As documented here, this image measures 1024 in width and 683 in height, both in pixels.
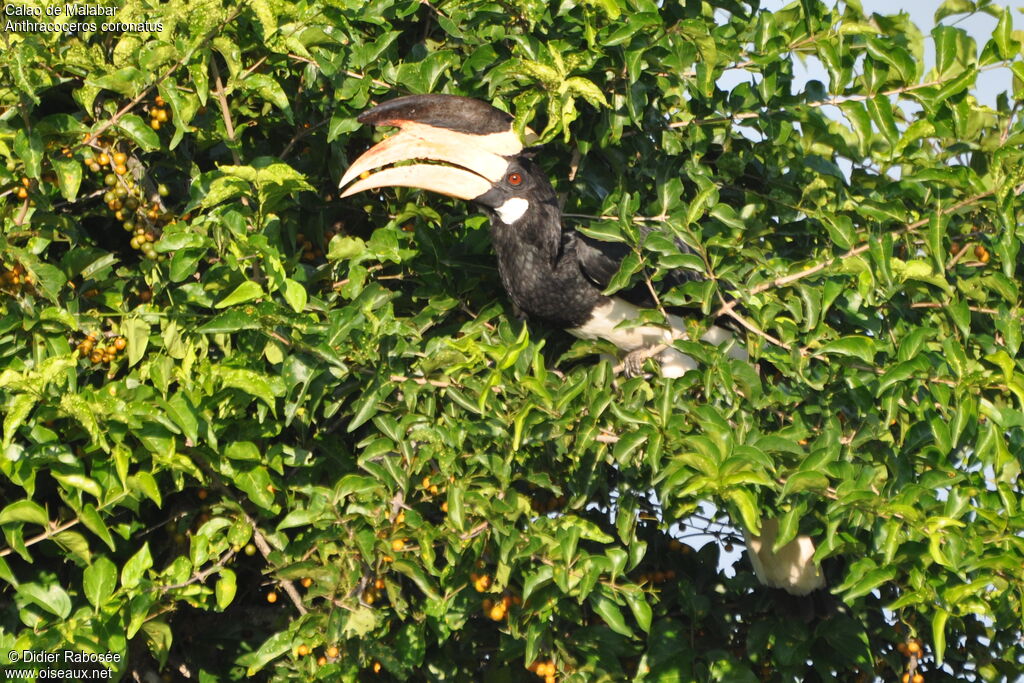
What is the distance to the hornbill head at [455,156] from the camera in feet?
9.62

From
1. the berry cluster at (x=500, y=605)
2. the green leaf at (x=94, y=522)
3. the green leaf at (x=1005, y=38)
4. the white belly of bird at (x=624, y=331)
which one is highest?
the green leaf at (x=1005, y=38)

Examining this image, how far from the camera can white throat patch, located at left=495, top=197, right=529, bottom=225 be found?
326cm

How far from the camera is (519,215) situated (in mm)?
3273

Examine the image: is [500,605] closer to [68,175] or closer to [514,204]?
[514,204]

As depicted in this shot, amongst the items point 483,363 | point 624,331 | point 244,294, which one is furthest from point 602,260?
point 244,294

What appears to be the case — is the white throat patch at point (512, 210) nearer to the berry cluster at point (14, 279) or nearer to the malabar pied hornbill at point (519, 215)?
the malabar pied hornbill at point (519, 215)

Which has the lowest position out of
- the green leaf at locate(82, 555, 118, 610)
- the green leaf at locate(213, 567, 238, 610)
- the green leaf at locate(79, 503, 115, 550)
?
the green leaf at locate(213, 567, 238, 610)

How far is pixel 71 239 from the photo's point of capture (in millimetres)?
2785

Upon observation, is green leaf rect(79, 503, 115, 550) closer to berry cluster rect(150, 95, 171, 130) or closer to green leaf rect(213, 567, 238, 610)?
green leaf rect(213, 567, 238, 610)

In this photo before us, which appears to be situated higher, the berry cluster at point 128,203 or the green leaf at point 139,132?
the green leaf at point 139,132

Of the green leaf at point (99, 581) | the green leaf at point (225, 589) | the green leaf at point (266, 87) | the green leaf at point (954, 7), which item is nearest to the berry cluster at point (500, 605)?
the green leaf at point (225, 589)

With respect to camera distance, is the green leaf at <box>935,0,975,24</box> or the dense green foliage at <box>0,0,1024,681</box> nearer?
the dense green foliage at <box>0,0,1024,681</box>

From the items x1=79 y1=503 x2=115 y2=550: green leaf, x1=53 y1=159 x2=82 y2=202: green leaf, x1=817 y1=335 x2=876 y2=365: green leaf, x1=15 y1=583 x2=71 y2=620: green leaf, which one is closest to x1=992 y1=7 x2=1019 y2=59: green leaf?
x1=817 y1=335 x2=876 y2=365: green leaf

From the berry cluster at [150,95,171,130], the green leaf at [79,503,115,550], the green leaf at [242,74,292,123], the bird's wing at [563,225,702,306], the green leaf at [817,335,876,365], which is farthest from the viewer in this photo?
the bird's wing at [563,225,702,306]
